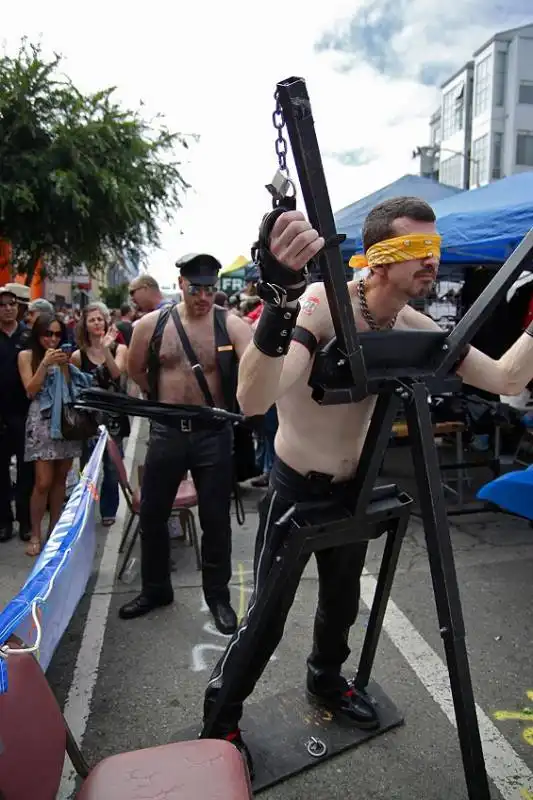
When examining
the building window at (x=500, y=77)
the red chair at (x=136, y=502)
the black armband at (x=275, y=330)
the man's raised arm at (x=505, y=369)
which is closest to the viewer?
the black armband at (x=275, y=330)

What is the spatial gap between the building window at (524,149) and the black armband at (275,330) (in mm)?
44474

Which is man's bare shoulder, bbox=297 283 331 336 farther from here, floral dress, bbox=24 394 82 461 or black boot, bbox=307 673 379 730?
floral dress, bbox=24 394 82 461

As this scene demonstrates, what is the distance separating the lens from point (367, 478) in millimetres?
1926

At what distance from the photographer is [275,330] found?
151 cm

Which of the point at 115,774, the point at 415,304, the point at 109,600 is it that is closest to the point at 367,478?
the point at 115,774

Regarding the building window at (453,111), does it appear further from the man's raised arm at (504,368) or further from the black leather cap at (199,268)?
the man's raised arm at (504,368)

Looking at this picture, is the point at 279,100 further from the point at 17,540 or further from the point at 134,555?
the point at 17,540

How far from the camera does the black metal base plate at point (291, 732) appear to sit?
7.71ft

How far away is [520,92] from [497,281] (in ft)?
148

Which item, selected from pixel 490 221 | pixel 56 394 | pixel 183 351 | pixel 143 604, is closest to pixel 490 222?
pixel 490 221

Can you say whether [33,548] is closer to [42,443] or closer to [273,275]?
[42,443]

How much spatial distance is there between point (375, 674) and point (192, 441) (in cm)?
157

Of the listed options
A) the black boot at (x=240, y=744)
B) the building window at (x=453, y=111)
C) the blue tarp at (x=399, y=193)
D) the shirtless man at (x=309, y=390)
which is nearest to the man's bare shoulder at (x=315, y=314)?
the shirtless man at (x=309, y=390)

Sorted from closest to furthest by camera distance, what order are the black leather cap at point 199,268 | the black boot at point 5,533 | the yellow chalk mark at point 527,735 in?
the yellow chalk mark at point 527,735, the black leather cap at point 199,268, the black boot at point 5,533
